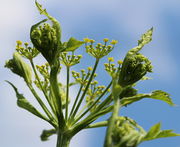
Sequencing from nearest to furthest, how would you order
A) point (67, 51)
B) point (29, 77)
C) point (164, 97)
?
point (164, 97), point (67, 51), point (29, 77)

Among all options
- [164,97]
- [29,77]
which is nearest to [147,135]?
[164,97]

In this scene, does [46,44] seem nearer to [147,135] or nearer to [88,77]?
[88,77]

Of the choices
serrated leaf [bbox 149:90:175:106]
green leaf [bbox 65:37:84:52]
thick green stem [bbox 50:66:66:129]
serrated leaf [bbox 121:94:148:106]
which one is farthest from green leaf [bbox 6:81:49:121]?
serrated leaf [bbox 149:90:175:106]

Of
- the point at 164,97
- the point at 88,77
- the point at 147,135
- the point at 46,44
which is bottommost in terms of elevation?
the point at 147,135

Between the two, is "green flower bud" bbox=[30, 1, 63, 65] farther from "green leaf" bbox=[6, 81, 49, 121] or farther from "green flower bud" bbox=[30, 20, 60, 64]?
"green leaf" bbox=[6, 81, 49, 121]

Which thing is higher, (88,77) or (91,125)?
(88,77)

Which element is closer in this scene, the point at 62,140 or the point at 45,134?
the point at 62,140

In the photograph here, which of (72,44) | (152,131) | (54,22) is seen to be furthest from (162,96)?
(54,22)

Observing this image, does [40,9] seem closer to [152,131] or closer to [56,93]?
[56,93]
